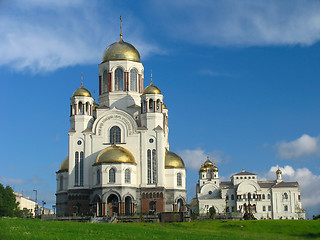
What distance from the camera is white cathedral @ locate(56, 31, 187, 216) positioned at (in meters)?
57.2

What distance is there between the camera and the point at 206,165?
96.1m

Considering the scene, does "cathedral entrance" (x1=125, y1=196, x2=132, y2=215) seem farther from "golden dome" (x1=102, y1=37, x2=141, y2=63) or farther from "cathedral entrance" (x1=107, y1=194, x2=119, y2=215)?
"golden dome" (x1=102, y1=37, x2=141, y2=63)

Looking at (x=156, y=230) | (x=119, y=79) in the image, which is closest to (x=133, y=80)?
(x=119, y=79)

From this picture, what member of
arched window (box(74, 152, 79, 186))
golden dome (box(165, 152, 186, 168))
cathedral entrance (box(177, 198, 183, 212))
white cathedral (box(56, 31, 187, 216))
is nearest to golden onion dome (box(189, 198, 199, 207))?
cathedral entrance (box(177, 198, 183, 212))

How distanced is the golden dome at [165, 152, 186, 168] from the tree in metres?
21.4

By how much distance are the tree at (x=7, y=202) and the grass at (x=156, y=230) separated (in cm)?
3101

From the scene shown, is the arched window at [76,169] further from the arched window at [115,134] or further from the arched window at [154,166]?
the arched window at [154,166]

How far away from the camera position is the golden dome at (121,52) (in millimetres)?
64500

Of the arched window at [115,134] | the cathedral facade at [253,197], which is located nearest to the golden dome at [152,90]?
the arched window at [115,134]

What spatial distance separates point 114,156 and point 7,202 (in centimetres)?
2097

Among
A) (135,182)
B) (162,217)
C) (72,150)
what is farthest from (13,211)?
(162,217)

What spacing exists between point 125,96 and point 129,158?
8.79m

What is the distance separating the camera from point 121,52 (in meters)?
64.7

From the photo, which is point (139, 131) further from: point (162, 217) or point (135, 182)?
point (162, 217)
